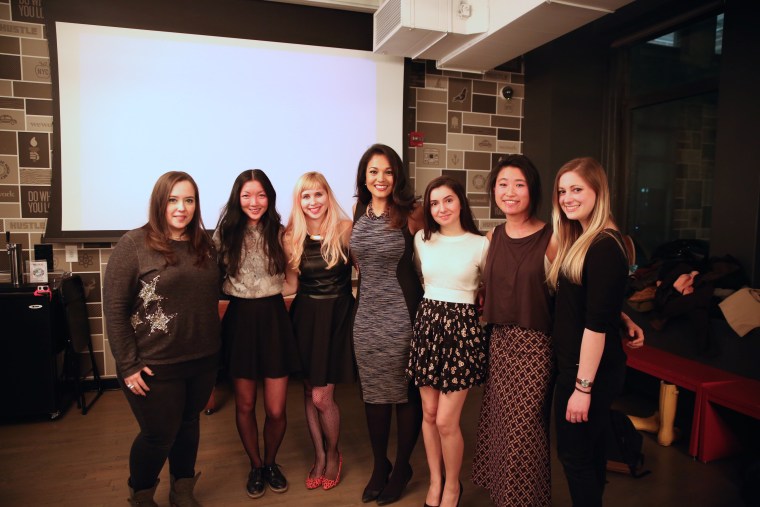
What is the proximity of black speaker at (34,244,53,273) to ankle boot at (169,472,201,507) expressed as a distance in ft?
7.06

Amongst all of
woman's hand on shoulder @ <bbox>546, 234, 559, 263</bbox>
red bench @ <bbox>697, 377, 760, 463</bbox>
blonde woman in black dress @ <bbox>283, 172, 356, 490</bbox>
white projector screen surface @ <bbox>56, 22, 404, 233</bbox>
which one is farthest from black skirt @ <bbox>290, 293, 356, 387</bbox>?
red bench @ <bbox>697, 377, 760, 463</bbox>

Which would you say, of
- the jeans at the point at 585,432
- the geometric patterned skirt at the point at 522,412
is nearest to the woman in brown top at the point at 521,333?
the geometric patterned skirt at the point at 522,412

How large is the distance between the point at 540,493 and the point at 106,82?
3.53 metres

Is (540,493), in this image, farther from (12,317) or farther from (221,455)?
(12,317)

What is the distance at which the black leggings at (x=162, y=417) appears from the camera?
1837mm

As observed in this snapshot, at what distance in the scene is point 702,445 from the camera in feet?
8.52

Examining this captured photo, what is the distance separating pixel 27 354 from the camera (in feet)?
10.0

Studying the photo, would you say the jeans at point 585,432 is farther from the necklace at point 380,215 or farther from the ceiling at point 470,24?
the ceiling at point 470,24

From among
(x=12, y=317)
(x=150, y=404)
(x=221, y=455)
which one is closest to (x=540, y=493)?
(x=150, y=404)

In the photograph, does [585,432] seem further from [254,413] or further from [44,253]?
[44,253]

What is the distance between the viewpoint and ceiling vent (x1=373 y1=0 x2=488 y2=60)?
3.25m

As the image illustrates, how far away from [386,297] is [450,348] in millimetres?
349

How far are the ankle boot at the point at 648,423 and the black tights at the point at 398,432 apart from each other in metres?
1.50

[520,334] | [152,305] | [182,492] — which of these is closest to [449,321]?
[520,334]
